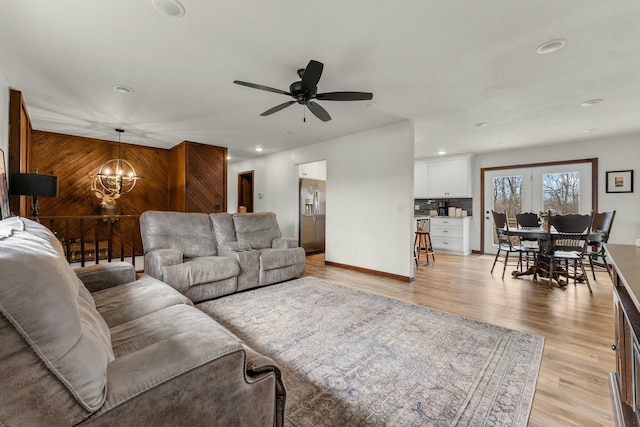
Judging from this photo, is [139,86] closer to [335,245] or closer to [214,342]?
[214,342]

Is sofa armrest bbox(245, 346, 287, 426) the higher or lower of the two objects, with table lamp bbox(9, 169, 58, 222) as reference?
lower

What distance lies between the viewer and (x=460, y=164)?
6.68m

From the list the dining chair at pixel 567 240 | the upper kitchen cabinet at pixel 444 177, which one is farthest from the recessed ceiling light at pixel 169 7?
the upper kitchen cabinet at pixel 444 177

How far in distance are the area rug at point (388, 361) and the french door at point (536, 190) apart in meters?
4.24

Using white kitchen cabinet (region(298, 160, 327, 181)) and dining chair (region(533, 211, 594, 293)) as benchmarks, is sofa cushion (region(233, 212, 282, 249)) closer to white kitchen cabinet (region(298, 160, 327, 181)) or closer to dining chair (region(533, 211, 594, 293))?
white kitchen cabinet (region(298, 160, 327, 181))

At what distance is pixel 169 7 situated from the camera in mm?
1865

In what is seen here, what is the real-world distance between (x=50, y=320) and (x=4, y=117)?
3804 millimetres

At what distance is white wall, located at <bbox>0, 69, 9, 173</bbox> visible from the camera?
287 cm

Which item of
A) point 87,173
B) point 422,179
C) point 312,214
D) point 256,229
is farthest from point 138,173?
point 422,179

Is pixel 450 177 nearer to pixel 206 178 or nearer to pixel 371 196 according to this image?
pixel 371 196

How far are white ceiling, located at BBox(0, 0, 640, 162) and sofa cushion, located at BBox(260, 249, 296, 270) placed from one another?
6.45ft

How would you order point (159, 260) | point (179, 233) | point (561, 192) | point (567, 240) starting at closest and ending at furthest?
1. point (159, 260)
2. point (179, 233)
3. point (567, 240)
4. point (561, 192)

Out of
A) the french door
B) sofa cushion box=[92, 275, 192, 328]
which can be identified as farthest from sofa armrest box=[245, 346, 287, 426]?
the french door

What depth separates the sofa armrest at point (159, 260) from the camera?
120 inches
